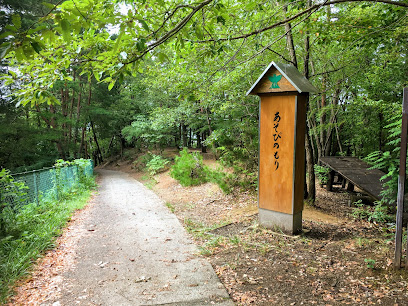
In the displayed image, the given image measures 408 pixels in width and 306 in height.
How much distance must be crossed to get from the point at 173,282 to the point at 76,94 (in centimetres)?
2039

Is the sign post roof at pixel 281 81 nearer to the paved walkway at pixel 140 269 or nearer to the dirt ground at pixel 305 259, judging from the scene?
the dirt ground at pixel 305 259

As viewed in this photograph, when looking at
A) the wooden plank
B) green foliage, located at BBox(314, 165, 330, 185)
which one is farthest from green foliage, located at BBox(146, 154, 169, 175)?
the wooden plank

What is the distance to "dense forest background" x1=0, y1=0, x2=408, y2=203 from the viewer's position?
10.2 ft

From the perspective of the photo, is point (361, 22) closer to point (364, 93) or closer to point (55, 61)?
point (364, 93)

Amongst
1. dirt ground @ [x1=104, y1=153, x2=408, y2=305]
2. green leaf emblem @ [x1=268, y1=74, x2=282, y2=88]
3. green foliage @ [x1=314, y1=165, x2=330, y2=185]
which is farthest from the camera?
green foliage @ [x1=314, y1=165, x2=330, y2=185]

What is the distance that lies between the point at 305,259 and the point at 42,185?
6.89 meters

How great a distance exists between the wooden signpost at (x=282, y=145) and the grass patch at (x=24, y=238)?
415cm

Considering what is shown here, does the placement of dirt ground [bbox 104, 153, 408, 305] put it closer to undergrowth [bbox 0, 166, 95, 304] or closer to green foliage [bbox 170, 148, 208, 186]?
undergrowth [bbox 0, 166, 95, 304]

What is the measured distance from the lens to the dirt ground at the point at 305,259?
2.98 m

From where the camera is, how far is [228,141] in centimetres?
821

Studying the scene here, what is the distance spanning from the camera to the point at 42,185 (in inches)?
284

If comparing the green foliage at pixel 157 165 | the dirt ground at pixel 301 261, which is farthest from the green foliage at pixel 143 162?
the dirt ground at pixel 301 261

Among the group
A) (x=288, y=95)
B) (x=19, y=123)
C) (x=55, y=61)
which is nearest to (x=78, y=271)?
(x=55, y=61)

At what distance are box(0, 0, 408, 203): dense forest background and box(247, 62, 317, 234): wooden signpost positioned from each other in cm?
73
